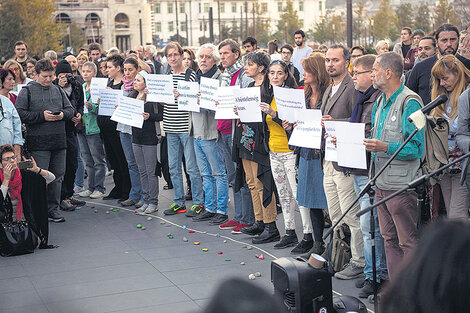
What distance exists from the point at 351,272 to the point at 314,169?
1.23 meters

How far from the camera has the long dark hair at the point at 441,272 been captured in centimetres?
208

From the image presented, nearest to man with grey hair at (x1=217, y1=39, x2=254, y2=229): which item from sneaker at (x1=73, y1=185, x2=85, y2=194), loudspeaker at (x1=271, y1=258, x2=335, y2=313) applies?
loudspeaker at (x1=271, y1=258, x2=335, y2=313)

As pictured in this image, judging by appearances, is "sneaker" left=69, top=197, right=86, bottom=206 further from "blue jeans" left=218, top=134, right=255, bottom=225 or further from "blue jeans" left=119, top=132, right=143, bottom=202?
"blue jeans" left=218, top=134, right=255, bottom=225

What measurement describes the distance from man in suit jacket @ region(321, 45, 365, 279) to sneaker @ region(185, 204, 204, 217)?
126 inches

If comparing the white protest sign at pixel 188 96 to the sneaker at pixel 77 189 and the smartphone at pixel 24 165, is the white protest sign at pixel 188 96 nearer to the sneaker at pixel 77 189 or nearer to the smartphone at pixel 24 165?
the smartphone at pixel 24 165

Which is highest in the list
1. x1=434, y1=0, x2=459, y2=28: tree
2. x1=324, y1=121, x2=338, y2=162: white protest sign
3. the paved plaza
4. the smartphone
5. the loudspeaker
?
x1=434, y1=0, x2=459, y2=28: tree

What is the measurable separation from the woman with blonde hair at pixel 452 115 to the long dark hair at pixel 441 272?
186 inches

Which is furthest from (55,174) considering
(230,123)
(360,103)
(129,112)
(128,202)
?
(360,103)

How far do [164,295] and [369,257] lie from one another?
2.03 m

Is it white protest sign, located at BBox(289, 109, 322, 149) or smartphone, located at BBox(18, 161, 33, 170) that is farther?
smartphone, located at BBox(18, 161, 33, 170)

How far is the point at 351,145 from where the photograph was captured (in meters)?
6.53

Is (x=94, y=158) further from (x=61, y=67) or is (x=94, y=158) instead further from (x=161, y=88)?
(x=161, y=88)

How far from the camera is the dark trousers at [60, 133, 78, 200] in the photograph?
11367mm

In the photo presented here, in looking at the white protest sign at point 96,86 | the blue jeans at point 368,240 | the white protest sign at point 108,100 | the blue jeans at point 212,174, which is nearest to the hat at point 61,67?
the white protest sign at point 96,86
